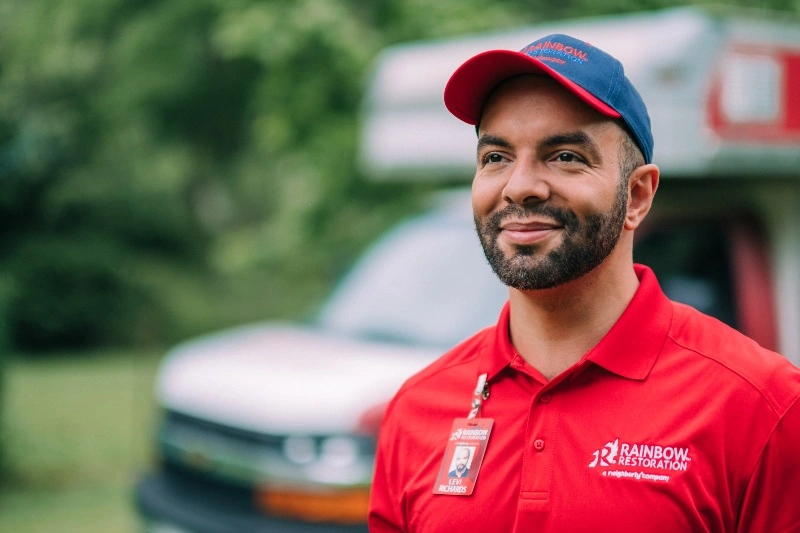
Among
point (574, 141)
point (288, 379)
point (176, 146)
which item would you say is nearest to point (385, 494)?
point (574, 141)

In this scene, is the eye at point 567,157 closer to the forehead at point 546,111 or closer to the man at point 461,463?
the forehead at point 546,111

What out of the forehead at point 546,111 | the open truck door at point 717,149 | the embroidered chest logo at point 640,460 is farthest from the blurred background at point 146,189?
the embroidered chest logo at point 640,460

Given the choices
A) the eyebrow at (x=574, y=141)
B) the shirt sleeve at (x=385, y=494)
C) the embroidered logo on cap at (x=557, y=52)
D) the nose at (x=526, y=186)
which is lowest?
the shirt sleeve at (x=385, y=494)

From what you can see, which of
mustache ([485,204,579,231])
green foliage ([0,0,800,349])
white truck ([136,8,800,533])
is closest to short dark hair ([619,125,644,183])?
mustache ([485,204,579,231])

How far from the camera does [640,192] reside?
89.2 inches

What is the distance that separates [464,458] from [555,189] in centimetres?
55

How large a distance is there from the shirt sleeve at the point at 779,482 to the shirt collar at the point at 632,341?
0.26 m

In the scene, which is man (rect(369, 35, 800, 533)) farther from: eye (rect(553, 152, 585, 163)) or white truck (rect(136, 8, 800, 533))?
white truck (rect(136, 8, 800, 533))

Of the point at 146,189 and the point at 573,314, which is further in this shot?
the point at 146,189

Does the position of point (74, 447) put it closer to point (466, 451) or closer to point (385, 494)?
point (385, 494)

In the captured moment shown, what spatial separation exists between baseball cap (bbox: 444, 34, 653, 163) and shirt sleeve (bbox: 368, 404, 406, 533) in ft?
2.43

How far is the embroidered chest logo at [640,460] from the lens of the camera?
196 cm

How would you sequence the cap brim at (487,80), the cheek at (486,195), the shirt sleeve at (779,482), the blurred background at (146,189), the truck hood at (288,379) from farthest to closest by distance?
1. the blurred background at (146,189)
2. the truck hood at (288,379)
3. the cheek at (486,195)
4. the cap brim at (487,80)
5. the shirt sleeve at (779,482)

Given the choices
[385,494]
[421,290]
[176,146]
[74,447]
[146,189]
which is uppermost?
[385,494]
